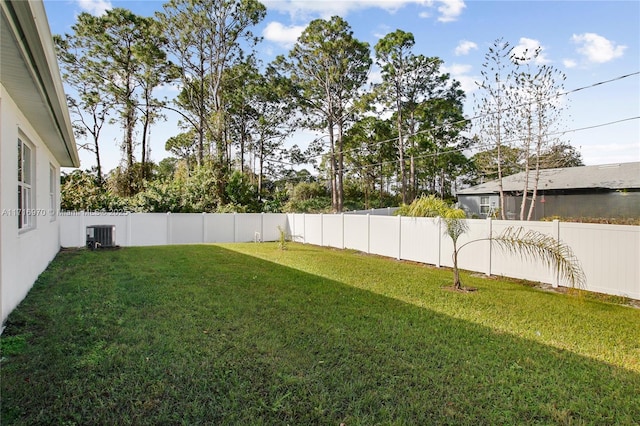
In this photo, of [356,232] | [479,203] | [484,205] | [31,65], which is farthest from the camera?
[479,203]

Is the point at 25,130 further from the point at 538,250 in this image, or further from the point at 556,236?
the point at 556,236

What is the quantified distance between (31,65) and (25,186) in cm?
316

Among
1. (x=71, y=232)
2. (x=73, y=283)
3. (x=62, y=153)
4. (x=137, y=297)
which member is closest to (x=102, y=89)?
(x=71, y=232)

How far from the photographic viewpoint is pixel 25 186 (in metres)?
5.51

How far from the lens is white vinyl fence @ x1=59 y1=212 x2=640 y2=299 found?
19.3 ft

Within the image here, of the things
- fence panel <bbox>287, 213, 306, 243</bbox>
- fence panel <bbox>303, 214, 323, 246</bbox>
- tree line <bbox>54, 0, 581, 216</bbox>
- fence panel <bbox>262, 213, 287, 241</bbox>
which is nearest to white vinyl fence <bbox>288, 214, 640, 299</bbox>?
fence panel <bbox>303, 214, 323, 246</bbox>

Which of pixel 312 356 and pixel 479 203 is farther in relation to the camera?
pixel 479 203

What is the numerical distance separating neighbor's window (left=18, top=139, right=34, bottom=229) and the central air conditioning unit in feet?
20.3

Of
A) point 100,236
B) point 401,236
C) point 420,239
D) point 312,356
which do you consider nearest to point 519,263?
point 420,239

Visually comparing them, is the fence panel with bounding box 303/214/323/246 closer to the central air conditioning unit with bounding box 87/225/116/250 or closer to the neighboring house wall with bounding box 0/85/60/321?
the central air conditioning unit with bounding box 87/225/116/250

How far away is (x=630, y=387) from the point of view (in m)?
2.93

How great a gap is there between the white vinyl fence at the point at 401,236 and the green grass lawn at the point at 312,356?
0.79 metres

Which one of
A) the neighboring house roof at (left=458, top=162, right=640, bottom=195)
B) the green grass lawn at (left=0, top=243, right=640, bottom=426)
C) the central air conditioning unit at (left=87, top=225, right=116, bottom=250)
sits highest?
the neighboring house roof at (left=458, top=162, right=640, bottom=195)

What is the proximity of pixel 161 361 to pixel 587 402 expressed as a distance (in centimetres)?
354
